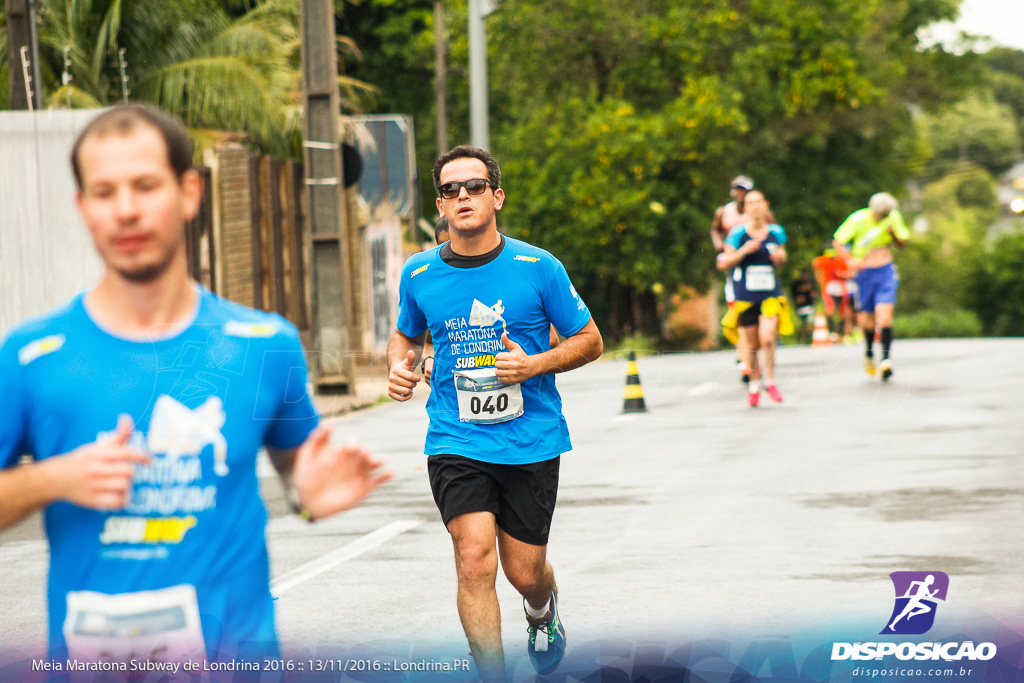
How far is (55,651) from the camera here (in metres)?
2.68

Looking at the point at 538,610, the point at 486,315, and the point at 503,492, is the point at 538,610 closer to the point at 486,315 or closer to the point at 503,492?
the point at 503,492

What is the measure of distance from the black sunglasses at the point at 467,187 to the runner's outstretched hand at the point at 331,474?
2522mm

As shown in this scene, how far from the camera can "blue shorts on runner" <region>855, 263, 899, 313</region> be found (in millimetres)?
15680

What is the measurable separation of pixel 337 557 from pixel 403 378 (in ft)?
11.8

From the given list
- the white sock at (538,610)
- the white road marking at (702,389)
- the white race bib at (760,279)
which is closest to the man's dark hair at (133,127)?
the white sock at (538,610)

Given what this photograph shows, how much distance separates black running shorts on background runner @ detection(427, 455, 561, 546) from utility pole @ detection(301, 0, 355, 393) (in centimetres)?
1226

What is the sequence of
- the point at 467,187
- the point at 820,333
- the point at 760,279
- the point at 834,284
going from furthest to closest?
1. the point at 834,284
2. the point at 820,333
3. the point at 760,279
4. the point at 467,187

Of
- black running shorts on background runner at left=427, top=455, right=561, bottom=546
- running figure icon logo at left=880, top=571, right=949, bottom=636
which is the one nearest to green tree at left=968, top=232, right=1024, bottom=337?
running figure icon logo at left=880, top=571, right=949, bottom=636

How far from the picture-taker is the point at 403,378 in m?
4.81

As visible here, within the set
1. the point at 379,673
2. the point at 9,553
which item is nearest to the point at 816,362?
the point at 9,553

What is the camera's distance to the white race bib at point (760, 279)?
1466 centimetres

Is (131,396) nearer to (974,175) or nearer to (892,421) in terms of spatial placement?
(892,421)

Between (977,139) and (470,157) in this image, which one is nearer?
(470,157)

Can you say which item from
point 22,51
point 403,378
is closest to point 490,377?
point 403,378
